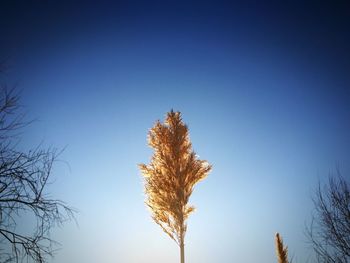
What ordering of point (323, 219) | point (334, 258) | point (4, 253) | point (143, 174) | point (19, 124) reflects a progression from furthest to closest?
point (143, 174) → point (323, 219) → point (334, 258) → point (19, 124) → point (4, 253)

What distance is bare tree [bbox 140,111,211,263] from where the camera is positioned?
9.41m

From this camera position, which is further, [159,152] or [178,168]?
[159,152]

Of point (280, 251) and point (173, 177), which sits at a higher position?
point (173, 177)

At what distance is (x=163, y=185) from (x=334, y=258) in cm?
587

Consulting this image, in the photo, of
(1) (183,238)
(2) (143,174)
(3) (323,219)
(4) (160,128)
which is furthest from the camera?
(4) (160,128)

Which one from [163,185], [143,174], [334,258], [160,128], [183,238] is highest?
[160,128]

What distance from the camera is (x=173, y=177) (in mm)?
9797

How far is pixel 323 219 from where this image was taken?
6.88 meters

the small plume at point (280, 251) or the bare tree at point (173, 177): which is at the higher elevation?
the bare tree at point (173, 177)

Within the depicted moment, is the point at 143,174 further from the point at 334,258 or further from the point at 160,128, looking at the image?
the point at 334,258

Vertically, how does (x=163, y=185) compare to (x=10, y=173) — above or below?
above

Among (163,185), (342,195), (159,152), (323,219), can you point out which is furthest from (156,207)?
(342,195)

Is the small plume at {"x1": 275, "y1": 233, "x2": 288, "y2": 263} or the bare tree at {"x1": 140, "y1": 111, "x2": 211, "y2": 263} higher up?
the bare tree at {"x1": 140, "y1": 111, "x2": 211, "y2": 263}

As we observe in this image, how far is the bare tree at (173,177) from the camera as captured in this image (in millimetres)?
9414
